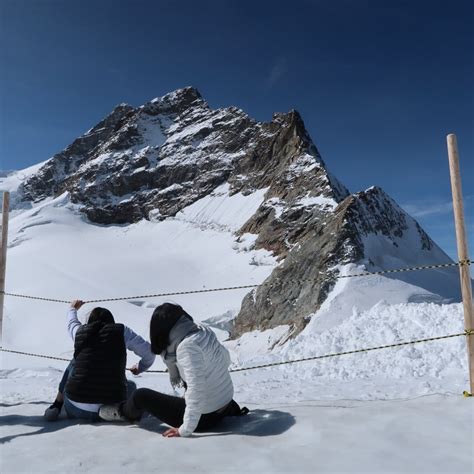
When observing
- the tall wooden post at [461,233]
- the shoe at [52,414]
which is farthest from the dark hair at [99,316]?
the tall wooden post at [461,233]

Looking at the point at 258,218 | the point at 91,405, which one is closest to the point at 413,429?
the point at 91,405

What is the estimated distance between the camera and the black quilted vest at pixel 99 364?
4.48 m

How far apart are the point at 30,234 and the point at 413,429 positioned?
71.2 meters

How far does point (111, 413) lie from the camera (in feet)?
14.6

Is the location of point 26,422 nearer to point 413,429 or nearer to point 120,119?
point 413,429

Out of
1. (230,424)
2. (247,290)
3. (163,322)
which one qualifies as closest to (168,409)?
(230,424)

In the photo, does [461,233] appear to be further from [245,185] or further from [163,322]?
[245,185]

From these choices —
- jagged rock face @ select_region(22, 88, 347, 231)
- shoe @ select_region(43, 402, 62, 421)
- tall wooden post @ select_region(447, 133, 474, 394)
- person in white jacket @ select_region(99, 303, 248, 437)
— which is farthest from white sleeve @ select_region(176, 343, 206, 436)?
jagged rock face @ select_region(22, 88, 347, 231)

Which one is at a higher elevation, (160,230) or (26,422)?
(160,230)

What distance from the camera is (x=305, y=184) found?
4700 centimetres

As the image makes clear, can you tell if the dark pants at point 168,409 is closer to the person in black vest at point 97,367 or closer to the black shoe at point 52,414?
the person in black vest at point 97,367

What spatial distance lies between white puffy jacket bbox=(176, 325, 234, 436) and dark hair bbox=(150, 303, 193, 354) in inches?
7.6

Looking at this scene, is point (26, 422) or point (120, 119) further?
point (120, 119)

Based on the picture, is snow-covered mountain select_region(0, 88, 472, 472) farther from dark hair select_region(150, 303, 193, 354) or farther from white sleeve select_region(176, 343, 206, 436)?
dark hair select_region(150, 303, 193, 354)
